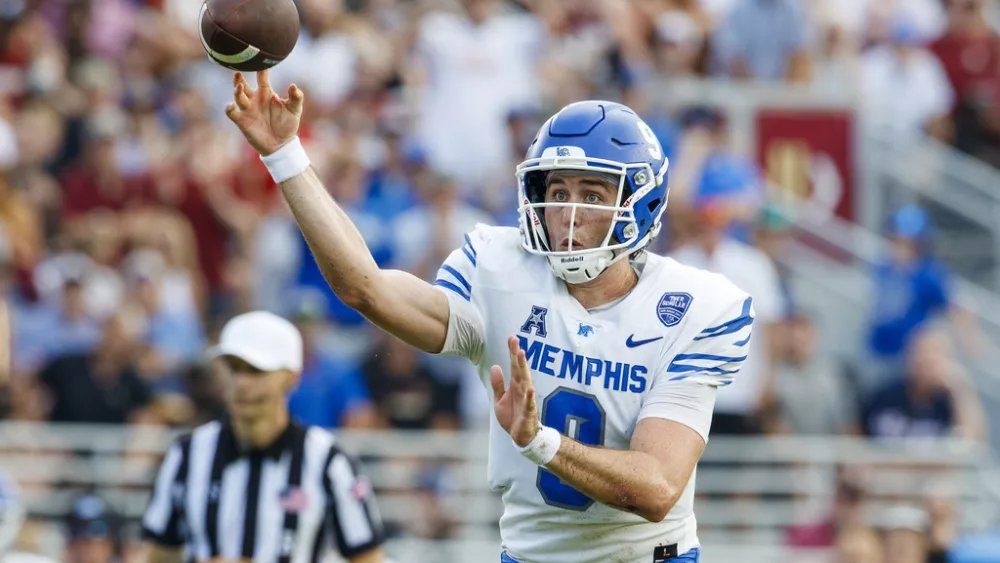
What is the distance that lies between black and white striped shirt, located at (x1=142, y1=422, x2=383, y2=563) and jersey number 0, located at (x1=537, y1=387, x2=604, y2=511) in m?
1.96

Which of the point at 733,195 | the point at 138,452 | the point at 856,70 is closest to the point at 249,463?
the point at 138,452

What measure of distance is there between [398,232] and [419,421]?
1.23 meters

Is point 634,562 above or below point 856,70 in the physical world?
below

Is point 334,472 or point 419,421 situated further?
point 419,421

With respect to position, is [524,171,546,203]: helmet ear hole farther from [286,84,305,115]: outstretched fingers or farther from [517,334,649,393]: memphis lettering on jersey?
[286,84,305,115]: outstretched fingers

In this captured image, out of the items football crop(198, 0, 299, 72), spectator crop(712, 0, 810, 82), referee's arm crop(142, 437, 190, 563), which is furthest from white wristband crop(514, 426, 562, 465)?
spectator crop(712, 0, 810, 82)

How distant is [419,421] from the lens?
925 cm

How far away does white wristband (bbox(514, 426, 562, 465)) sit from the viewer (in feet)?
13.0

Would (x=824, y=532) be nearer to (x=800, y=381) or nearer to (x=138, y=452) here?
(x=800, y=381)

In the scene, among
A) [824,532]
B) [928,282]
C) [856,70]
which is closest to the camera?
[824,532]

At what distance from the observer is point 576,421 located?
4332mm

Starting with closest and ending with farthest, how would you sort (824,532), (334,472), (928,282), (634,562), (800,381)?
(634,562) < (334,472) < (824,532) < (800,381) < (928,282)

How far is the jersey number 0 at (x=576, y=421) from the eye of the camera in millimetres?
4332

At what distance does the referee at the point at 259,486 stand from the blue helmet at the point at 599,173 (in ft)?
6.56
